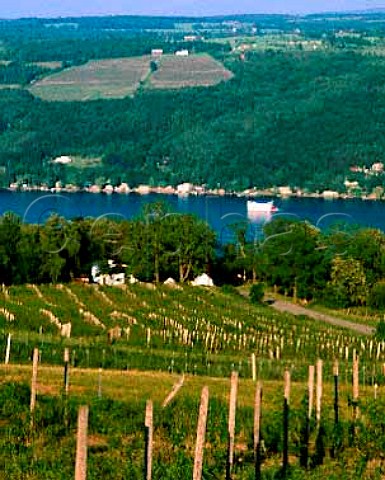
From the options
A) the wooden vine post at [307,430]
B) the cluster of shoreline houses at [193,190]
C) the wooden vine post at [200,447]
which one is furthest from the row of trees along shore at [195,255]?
the cluster of shoreline houses at [193,190]

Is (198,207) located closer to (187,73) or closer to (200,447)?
(187,73)

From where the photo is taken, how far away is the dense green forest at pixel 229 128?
106250mm

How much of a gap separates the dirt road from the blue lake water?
1260 inches

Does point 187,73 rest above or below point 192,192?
above

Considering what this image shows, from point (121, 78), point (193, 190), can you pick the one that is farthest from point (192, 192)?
point (121, 78)

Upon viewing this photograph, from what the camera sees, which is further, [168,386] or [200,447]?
[168,386]

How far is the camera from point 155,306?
90.8ft

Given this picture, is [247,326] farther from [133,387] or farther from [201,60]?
[201,60]

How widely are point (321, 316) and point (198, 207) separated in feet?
169

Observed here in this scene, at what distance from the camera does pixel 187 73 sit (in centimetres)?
14962

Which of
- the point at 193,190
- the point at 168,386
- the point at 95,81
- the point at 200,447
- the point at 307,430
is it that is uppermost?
the point at 200,447

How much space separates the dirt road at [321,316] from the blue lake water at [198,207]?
32.0 meters

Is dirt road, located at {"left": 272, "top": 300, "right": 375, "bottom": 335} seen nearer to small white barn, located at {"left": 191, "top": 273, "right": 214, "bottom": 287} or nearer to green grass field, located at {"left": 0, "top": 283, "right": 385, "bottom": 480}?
green grass field, located at {"left": 0, "top": 283, "right": 385, "bottom": 480}

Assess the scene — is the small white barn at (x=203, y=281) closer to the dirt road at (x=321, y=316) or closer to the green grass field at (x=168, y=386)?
the dirt road at (x=321, y=316)
